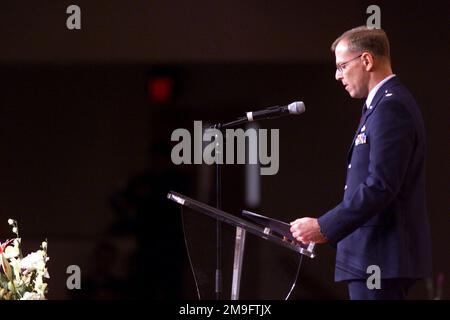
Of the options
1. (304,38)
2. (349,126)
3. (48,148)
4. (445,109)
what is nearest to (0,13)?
(48,148)

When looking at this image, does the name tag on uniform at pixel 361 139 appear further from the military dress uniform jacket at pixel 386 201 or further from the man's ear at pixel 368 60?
the man's ear at pixel 368 60

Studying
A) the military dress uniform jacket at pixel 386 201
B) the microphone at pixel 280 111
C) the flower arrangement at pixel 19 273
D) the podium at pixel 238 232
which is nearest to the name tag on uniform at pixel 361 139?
the military dress uniform jacket at pixel 386 201

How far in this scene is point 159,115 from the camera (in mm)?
3703

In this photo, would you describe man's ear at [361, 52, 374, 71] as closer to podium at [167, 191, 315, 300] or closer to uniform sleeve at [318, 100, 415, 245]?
uniform sleeve at [318, 100, 415, 245]

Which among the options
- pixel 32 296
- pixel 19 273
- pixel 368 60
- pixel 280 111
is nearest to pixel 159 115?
pixel 280 111

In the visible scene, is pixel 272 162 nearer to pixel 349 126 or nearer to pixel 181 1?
pixel 349 126

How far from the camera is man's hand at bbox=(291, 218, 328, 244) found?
278 centimetres

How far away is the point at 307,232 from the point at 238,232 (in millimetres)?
228

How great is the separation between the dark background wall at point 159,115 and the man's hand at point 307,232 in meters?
0.84

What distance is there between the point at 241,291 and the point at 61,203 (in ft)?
3.83

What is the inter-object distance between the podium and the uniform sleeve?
0.41ft

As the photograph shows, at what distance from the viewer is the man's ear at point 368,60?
2934mm

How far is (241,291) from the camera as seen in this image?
295cm

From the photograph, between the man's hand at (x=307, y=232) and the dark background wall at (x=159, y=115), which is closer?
the man's hand at (x=307, y=232)
